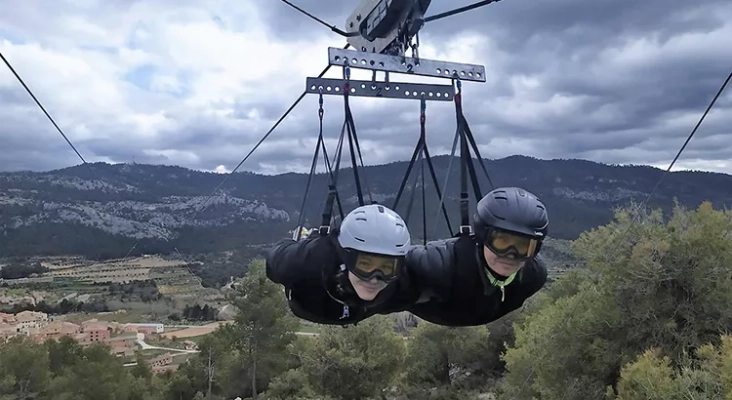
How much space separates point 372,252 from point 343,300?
19.4 inches

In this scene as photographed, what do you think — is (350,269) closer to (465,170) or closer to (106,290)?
(465,170)

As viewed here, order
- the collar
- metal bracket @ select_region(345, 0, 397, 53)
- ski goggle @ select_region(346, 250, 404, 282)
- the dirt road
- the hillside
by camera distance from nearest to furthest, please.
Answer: ski goggle @ select_region(346, 250, 404, 282) → the collar → metal bracket @ select_region(345, 0, 397, 53) → the hillside → the dirt road

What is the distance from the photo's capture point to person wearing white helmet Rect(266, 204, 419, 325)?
2494 mm

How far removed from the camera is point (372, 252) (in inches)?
96.7

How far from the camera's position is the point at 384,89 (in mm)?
3557

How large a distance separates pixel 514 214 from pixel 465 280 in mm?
540

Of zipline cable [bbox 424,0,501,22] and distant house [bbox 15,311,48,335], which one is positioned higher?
zipline cable [bbox 424,0,501,22]

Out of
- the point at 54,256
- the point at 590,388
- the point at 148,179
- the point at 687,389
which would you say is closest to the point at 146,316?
the point at 54,256

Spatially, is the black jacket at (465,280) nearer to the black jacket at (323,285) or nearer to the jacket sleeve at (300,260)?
the black jacket at (323,285)

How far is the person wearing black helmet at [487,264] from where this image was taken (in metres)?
2.43

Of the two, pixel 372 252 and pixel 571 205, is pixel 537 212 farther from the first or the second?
pixel 571 205

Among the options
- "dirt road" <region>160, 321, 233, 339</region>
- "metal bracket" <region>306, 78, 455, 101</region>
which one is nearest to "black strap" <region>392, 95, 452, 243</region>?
"metal bracket" <region>306, 78, 455, 101</region>

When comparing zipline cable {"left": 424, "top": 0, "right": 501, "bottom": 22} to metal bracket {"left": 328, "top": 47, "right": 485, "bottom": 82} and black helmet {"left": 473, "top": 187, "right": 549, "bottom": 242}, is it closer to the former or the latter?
metal bracket {"left": 328, "top": 47, "right": 485, "bottom": 82}

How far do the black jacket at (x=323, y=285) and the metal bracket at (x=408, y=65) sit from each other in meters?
1.11
